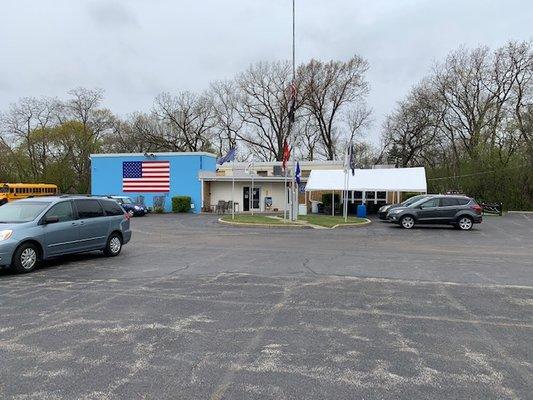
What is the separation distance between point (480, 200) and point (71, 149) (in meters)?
46.8

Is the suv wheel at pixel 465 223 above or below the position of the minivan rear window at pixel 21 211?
below

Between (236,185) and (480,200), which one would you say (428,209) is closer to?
(236,185)

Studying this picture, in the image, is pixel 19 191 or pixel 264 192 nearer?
pixel 264 192

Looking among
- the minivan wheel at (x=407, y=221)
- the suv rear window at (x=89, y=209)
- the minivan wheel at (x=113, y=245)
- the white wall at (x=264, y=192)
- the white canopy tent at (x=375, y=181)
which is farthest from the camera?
the white wall at (x=264, y=192)

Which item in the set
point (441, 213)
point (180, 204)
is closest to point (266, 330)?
point (441, 213)

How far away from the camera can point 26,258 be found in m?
9.47

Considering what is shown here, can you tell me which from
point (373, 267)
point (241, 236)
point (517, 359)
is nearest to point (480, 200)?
point (241, 236)

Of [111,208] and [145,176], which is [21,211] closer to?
[111,208]

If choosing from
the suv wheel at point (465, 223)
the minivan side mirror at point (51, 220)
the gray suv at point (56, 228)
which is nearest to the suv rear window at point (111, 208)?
the gray suv at point (56, 228)

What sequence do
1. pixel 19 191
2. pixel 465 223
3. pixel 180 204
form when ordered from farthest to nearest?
pixel 19 191 → pixel 180 204 → pixel 465 223

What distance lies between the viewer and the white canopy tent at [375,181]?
101 feet

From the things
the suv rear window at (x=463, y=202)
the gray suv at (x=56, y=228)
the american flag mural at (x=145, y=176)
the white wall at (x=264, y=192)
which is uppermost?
the american flag mural at (x=145, y=176)

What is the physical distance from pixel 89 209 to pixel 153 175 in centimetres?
2714

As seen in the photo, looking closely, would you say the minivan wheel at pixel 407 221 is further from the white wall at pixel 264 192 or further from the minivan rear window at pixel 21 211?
the minivan rear window at pixel 21 211
